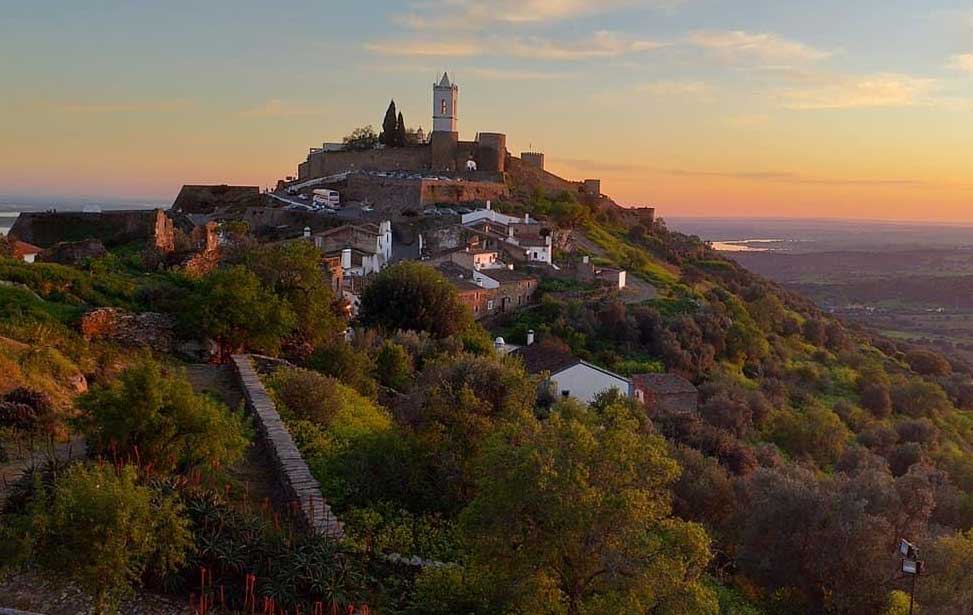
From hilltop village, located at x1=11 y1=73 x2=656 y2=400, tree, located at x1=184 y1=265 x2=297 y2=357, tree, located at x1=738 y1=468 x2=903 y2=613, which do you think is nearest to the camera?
tree, located at x1=738 y1=468 x2=903 y2=613

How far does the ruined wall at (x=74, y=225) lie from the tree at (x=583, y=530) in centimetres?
3261

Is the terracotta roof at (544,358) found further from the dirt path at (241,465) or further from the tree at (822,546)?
the dirt path at (241,465)

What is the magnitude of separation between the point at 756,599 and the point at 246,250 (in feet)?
46.9

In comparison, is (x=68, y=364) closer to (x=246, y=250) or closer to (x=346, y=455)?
(x=346, y=455)

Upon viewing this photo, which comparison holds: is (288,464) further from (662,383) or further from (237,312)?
(662,383)

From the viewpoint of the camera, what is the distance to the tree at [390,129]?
63.4m

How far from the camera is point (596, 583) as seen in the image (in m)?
7.10

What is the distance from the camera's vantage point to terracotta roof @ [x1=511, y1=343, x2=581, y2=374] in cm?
2720

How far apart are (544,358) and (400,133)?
128ft

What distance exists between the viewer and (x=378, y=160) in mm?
61000

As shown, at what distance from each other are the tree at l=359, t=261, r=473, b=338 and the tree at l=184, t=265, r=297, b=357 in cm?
866

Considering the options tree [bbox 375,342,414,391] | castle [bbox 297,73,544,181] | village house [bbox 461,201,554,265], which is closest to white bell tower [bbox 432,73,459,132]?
castle [bbox 297,73,544,181]

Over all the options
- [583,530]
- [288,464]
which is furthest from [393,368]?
[583,530]

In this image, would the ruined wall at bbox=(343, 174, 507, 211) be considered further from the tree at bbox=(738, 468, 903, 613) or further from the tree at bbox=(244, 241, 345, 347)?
the tree at bbox=(738, 468, 903, 613)
